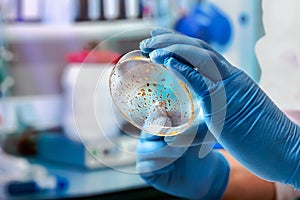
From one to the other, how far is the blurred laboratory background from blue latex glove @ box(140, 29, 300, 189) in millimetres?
1041

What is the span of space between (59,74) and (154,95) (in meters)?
2.13

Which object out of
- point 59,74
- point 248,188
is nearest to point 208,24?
point 59,74

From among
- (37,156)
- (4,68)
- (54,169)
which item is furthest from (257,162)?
(4,68)

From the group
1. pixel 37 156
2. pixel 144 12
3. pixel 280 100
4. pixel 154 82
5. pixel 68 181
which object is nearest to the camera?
pixel 154 82

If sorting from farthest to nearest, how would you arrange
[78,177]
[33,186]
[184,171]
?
1. [78,177]
2. [33,186]
3. [184,171]

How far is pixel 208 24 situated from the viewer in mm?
2350

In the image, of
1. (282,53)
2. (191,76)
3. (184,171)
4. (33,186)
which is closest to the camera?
(191,76)

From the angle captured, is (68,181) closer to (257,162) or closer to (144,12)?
(144,12)

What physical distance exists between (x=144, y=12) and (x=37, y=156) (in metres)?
1.00

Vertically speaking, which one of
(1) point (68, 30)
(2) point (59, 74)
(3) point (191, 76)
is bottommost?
(2) point (59, 74)

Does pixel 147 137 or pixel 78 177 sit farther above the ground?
pixel 147 137

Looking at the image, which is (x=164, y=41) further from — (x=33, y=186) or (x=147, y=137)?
(x=33, y=186)

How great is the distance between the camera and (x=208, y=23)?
2350 mm

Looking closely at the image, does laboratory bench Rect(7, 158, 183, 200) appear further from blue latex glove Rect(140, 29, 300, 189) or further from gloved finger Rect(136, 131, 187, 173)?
blue latex glove Rect(140, 29, 300, 189)
